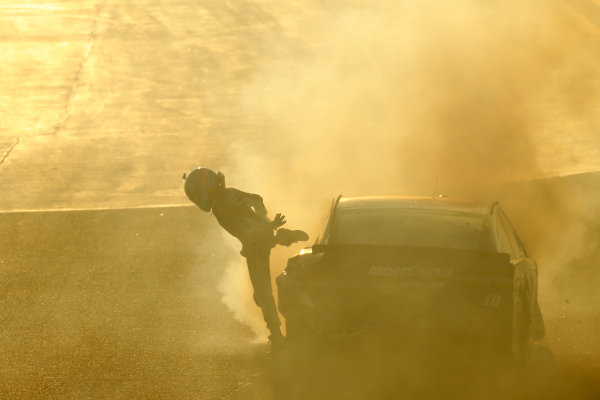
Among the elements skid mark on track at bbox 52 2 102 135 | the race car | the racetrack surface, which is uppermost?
the race car

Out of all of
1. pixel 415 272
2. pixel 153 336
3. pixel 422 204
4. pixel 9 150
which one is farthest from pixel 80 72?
pixel 415 272

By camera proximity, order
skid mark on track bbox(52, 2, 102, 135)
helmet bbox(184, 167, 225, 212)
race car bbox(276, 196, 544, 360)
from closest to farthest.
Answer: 1. race car bbox(276, 196, 544, 360)
2. helmet bbox(184, 167, 225, 212)
3. skid mark on track bbox(52, 2, 102, 135)

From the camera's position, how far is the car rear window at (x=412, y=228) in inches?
320

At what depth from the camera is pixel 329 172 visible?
16953 mm

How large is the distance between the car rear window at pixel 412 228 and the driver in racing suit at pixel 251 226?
48 centimetres

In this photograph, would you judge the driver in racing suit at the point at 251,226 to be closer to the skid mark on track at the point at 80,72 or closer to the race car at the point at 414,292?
the race car at the point at 414,292

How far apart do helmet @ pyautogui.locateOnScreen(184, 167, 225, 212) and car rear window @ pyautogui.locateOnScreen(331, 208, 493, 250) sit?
99 cm

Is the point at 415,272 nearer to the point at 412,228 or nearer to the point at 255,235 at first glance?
the point at 412,228

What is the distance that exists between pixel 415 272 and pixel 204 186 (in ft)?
7.36

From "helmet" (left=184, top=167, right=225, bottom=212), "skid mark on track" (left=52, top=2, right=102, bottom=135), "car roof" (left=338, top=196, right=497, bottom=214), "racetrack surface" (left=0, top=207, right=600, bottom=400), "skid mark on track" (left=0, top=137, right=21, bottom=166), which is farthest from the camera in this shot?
"skid mark on track" (left=52, top=2, right=102, bottom=135)

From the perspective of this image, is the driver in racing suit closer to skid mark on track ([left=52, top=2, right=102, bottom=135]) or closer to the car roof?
the car roof

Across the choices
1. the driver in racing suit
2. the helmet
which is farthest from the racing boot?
the helmet

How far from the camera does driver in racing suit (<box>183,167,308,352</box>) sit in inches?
346

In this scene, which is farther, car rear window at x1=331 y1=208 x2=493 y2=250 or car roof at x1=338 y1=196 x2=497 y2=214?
car roof at x1=338 y1=196 x2=497 y2=214
